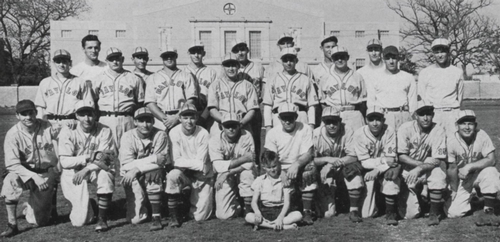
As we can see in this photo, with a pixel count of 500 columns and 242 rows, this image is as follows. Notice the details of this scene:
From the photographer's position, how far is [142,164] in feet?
20.6

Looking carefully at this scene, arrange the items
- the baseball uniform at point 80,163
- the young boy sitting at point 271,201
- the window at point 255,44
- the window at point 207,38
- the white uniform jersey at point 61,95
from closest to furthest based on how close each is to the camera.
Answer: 1. the young boy sitting at point 271,201
2. the baseball uniform at point 80,163
3. the white uniform jersey at point 61,95
4. the window at point 207,38
5. the window at point 255,44

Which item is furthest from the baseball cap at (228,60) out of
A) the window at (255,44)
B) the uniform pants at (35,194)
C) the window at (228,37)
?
the window at (255,44)

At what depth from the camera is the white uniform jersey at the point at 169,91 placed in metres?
7.21

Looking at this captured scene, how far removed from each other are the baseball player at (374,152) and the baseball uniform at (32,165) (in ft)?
12.6

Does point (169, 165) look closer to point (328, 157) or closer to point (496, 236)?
point (328, 157)

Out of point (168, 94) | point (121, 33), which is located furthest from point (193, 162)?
point (121, 33)

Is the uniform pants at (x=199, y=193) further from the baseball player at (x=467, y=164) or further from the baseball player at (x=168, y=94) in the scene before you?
the baseball player at (x=467, y=164)

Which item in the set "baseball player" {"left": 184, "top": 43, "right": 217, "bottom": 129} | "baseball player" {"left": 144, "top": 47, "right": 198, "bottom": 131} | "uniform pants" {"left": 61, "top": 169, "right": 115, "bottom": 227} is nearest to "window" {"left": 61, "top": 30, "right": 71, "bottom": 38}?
"baseball player" {"left": 184, "top": 43, "right": 217, "bottom": 129}

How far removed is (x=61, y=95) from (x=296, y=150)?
329cm

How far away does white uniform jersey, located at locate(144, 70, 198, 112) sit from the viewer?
7211 mm

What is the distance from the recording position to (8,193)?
6016mm

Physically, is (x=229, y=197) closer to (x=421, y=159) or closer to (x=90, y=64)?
(x=421, y=159)

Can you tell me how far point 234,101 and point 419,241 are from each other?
10.2 ft

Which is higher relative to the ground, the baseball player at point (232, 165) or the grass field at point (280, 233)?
the baseball player at point (232, 165)
